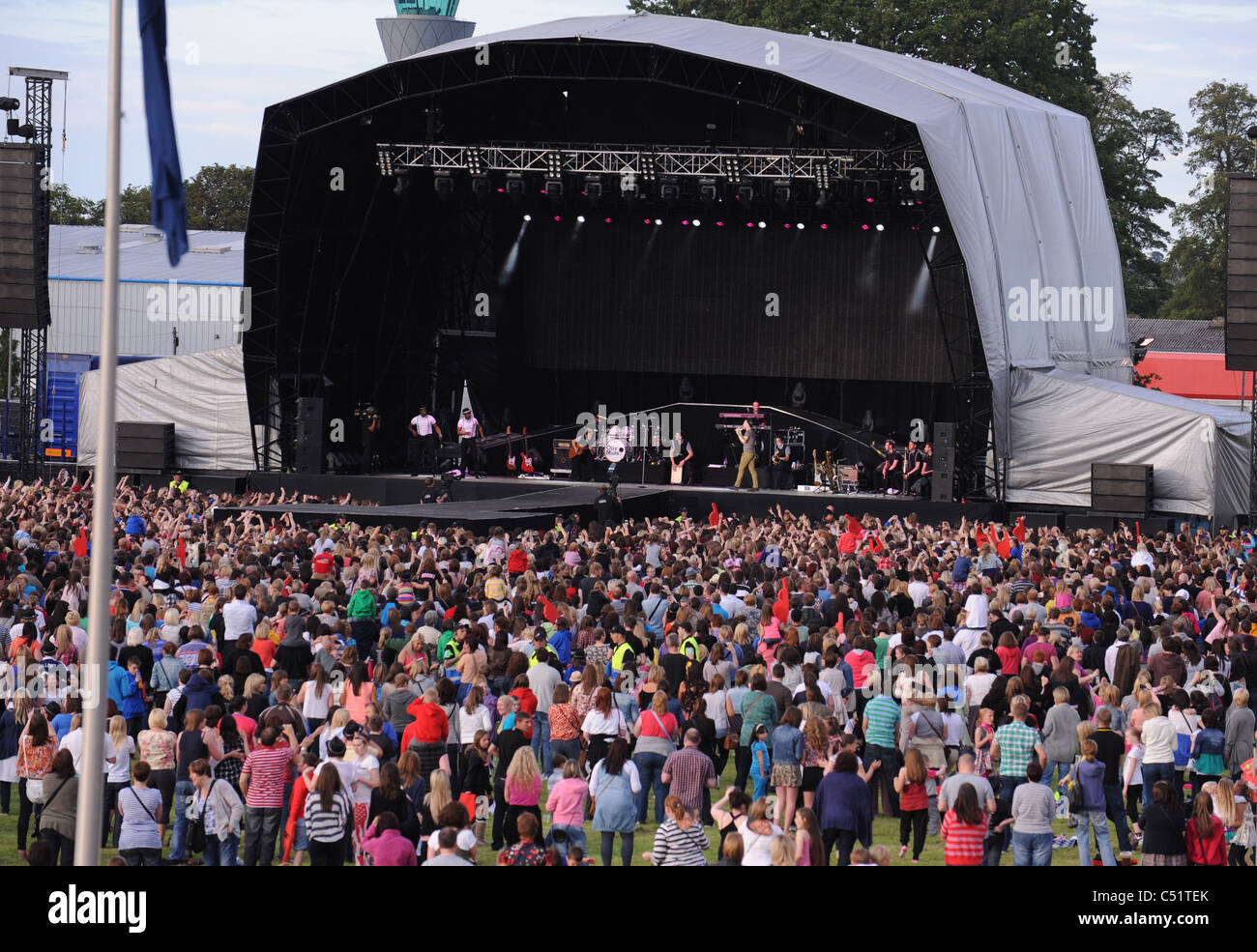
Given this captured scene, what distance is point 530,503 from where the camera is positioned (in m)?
25.6

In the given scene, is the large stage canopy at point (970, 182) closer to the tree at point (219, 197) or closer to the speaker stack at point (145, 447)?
the speaker stack at point (145, 447)

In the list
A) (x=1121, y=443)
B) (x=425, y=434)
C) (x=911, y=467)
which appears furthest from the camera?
(x=425, y=434)

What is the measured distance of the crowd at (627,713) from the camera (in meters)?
9.43

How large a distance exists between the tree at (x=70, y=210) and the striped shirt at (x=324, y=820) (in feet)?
189

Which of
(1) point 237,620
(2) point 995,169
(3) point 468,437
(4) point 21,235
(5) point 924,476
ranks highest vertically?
(2) point 995,169

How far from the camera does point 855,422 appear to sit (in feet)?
106

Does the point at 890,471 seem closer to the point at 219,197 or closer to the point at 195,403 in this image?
the point at 195,403

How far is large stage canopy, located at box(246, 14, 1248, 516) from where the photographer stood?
27266mm

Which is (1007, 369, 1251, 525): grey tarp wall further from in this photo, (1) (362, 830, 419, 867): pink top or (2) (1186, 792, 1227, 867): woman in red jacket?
(1) (362, 830, 419, 867): pink top

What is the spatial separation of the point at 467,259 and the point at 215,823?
23.8 meters

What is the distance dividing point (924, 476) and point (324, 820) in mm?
20895

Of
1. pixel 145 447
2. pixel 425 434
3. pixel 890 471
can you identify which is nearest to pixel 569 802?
pixel 890 471
